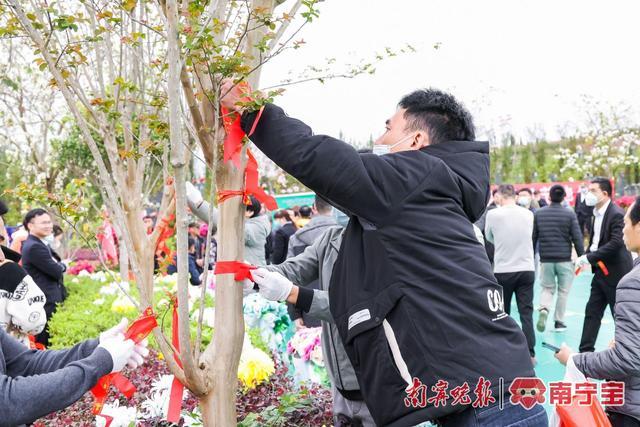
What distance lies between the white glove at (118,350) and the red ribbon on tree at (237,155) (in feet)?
1.97

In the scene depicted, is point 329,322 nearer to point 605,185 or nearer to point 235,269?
point 235,269

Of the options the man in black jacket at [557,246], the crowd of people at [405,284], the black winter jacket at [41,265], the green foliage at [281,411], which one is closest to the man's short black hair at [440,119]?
the crowd of people at [405,284]

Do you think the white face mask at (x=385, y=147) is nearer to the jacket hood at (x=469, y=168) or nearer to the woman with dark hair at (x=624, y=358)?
the jacket hood at (x=469, y=168)

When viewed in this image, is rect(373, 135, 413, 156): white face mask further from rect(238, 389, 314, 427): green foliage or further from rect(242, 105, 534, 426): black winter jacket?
rect(238, 389, 314, 427): green foliage

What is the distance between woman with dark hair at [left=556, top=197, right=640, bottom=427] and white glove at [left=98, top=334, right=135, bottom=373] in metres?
1.94

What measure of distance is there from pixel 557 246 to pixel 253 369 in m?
5.22

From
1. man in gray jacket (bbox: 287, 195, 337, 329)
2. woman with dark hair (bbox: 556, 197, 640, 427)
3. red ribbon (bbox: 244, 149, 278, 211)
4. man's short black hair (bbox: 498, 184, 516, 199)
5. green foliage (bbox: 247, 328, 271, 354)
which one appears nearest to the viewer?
red ribbon (bbox: 244, 149, 278, 211)

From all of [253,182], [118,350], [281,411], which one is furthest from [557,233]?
[118,350]

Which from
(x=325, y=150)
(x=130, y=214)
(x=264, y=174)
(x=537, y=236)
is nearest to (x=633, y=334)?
(x=325, y=150)

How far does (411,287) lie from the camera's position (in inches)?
68.0

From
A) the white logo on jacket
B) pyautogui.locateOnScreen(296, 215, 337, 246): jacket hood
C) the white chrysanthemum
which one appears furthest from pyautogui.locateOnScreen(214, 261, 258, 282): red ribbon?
pyautogui.locateOnScreen(296, 215, 337, 246): jacket hood

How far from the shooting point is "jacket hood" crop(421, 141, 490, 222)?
6.23ft

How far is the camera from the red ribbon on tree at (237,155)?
6.47 feet

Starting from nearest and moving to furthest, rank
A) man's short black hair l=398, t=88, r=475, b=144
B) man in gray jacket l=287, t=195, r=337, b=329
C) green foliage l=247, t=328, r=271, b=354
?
man's short black hair l=398, t=88, r=475, b=144 → green foliage l=247, t=328, r=271, b=354 → man in gray jacket l=287, t=195, r=337, b=329
